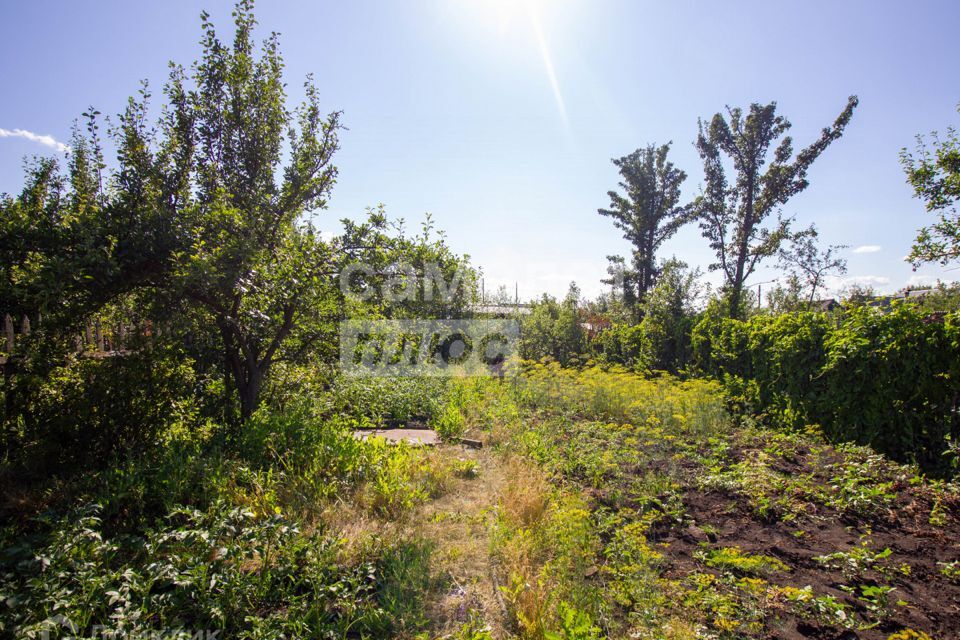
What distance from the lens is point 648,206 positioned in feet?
67.5

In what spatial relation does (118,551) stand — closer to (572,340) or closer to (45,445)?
(45,445)

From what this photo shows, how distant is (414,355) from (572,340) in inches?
252

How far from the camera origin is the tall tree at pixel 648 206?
20.4 meters

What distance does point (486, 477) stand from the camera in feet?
14.1

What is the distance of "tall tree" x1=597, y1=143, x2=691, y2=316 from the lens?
20359mm

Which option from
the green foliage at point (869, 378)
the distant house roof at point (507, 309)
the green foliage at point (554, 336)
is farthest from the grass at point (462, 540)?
the distant house roof at point (507, 309)

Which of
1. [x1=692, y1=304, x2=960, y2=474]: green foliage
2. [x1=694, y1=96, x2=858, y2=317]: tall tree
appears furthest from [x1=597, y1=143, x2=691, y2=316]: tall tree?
[x1=692, y1=304, x2=960, y2=474]: green foliage

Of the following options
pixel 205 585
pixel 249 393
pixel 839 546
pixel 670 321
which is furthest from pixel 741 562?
pixel 670 321

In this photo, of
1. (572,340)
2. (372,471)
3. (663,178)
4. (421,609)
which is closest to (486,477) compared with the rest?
(372,471)

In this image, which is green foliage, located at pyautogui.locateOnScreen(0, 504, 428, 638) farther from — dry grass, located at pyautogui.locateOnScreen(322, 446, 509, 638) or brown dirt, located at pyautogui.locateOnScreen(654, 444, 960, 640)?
brown dirt, located at pyautogui.locateOnScreen(654, 444, 960, 640)

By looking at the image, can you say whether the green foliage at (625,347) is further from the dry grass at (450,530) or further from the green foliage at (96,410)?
the green foliage at (96,410)

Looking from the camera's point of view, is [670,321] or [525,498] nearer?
[525,498]

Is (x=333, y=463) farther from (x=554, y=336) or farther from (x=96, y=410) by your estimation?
(x=554, y=336)

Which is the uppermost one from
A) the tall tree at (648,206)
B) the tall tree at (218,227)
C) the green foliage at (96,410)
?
the tall tree at (648,206)
